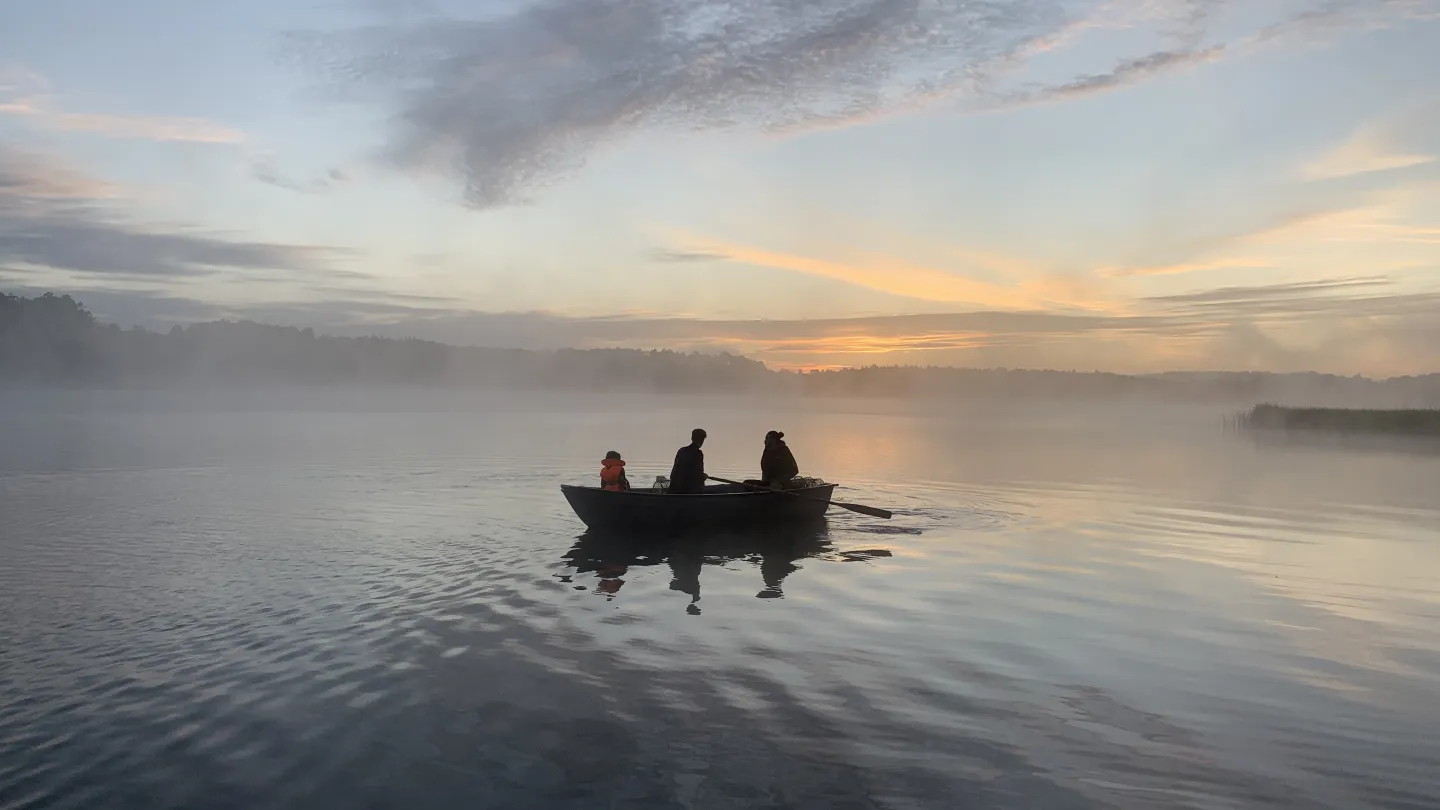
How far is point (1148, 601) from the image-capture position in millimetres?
15750

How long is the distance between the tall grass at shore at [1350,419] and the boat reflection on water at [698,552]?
2481 inches

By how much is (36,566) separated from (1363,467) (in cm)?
5263

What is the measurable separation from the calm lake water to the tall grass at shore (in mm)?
49199

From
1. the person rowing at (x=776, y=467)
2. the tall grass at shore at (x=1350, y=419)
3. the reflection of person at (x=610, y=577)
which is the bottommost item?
the reflection of person at (x=610, y=577)

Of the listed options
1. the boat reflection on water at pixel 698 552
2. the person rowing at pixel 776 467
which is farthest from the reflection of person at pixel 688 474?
the person rowing at pixel 776 467

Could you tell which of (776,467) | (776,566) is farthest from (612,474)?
(776,566)

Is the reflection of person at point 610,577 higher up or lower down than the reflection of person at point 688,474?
lower down

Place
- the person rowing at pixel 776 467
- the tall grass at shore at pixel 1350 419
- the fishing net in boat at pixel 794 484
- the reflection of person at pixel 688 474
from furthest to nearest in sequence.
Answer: the tall grass at shore at pixel 1350 419 → the person rowing at pixel 776 467 → the fishing net in boat at pixel 794 484 → the reflection of person at pixel 688 474

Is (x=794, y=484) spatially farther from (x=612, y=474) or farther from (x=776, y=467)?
(x=612, y=474)

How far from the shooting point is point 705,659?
1159cm

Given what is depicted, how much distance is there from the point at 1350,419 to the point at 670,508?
69.1 m

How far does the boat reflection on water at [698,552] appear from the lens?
55.1 ft

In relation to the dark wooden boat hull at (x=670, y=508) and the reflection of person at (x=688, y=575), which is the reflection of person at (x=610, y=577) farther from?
the dark wooden boat hull at (x=670, y=508)

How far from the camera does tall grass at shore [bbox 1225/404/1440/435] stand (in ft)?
212
